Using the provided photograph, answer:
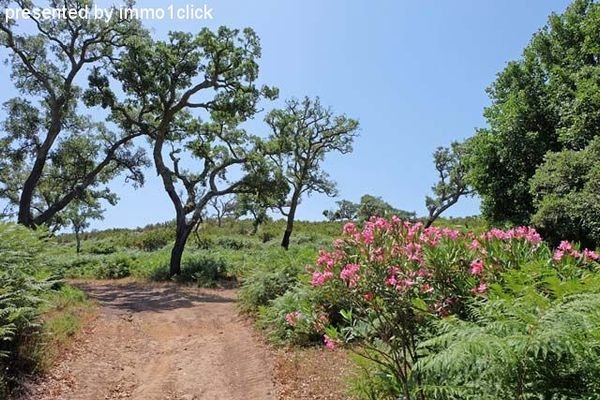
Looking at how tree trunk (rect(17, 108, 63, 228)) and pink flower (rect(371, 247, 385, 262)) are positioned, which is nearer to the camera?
pink flower (rect(371, 247, 385, 262))

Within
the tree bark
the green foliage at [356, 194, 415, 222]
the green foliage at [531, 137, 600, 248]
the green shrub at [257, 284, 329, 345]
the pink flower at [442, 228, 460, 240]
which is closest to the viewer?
the pink flower at [442, 228, 460, 240]

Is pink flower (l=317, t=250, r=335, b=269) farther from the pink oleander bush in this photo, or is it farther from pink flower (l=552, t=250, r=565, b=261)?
pink flower (l=552, t=250, r=565, b=261)

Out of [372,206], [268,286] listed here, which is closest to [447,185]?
[372,206]

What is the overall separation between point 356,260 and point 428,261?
712 millimetres

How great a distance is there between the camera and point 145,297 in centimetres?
1446

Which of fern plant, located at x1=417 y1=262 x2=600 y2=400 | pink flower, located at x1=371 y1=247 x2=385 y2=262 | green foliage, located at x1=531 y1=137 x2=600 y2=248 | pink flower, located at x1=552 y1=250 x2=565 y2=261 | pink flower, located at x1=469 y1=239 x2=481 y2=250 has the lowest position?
fern plant, located at x1=417 y1=262 x2=600 y2=400

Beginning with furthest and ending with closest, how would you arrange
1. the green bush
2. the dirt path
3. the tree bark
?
the tree bark < the green bush < the dirt path

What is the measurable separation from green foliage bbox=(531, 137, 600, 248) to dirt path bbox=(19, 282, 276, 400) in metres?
8.02

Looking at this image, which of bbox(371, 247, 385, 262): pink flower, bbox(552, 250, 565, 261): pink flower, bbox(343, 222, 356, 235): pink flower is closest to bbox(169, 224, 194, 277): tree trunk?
bbox(343, 222, 356, 235): pink flower

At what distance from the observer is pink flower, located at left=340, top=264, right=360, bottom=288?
13.4ft

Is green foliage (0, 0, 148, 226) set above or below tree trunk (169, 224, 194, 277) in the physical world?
above

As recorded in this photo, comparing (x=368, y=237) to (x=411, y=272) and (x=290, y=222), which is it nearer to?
(x=411, y=272)

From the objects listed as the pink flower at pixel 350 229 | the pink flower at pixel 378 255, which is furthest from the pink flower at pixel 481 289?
the pink flower at pixel 350 229

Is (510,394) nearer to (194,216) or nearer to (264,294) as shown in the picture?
(264,294)
